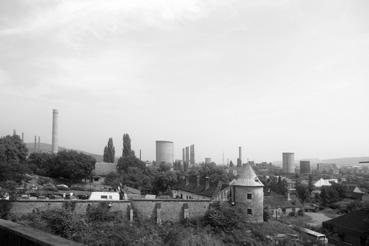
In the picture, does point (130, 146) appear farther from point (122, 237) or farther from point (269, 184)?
point (122, 237)

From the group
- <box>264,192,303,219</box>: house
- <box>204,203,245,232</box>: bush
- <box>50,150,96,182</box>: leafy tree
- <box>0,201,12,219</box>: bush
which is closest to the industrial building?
<box>264,192,303,219</box>: house

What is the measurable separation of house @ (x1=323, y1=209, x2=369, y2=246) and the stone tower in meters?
5.97

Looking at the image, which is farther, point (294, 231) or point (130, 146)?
point (130, 146)

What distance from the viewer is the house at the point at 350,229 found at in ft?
93.9

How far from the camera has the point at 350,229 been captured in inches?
1174

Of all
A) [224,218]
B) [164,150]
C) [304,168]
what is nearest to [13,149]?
[224,218]

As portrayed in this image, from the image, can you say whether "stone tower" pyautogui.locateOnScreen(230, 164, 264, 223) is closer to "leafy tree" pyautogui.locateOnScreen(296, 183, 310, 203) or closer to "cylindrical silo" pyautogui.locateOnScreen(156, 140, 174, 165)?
"leafy tree" pyautogui.locateOnScreen(296, 183, 310, 203)

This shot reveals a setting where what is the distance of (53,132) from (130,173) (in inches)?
1151

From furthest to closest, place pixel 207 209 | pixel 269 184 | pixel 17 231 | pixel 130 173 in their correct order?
1. pixel 269 184
2. pixel 130 173
3. pixel 207 209
4. pixel 17 231

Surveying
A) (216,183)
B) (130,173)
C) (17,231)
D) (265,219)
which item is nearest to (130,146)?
(130,173)

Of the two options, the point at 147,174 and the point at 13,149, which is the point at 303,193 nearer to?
the point at 147,174

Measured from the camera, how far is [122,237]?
64.5ft

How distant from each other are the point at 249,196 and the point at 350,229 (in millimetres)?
8287

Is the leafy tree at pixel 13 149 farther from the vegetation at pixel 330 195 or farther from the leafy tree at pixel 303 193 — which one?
the vegetation at pixel 330 195
